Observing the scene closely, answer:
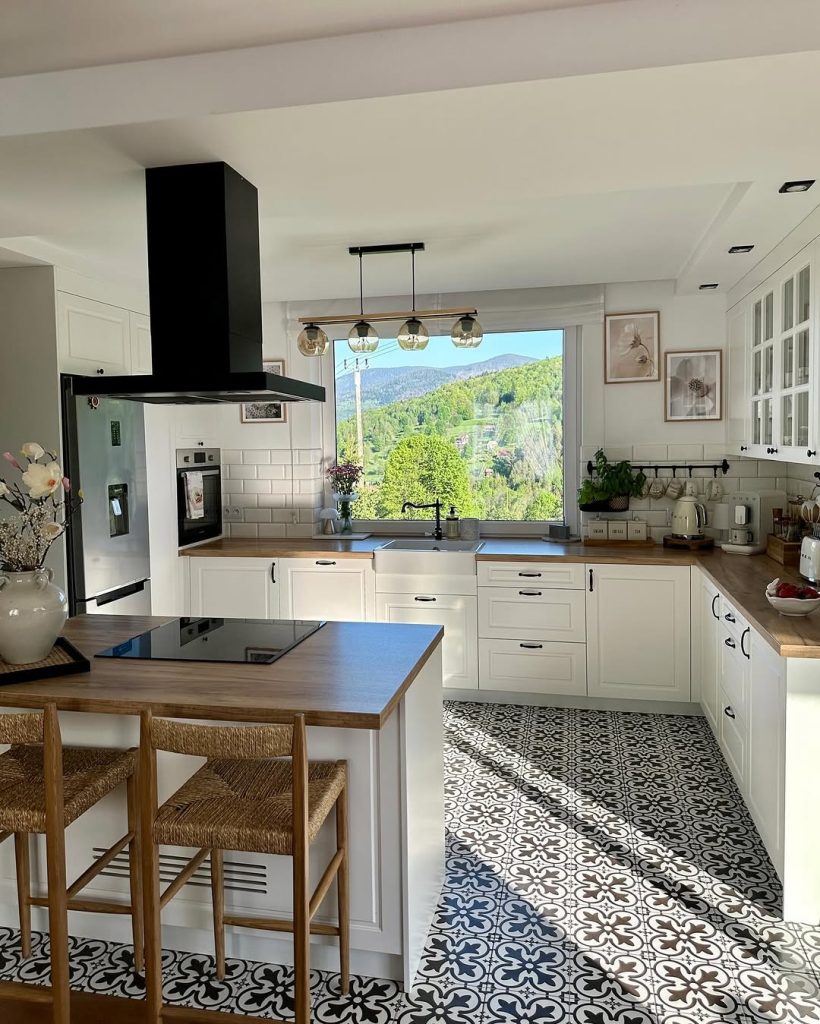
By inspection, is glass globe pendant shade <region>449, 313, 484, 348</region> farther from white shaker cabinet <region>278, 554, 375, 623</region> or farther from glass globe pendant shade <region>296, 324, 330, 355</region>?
white shaker cabinet <region>278, 554, 375, 623</region>

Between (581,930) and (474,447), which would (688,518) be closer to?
(474,447)

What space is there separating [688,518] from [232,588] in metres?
2.87

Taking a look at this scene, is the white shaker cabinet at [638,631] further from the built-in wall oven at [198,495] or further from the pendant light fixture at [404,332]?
the built-in wall oven at [198,495]

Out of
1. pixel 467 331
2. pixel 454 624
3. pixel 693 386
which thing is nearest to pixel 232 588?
pixel 454 624

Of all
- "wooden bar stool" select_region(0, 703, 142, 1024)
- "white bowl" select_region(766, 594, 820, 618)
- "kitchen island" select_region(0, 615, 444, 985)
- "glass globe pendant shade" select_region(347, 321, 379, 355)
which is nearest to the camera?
"wooden bar stool" select_region(0, 703, 142, 1024)

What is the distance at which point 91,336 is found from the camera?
4.10m

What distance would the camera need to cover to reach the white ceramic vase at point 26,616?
7.93ft

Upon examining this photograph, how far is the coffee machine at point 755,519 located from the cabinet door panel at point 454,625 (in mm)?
1539

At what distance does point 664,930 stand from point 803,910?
0.46 metres

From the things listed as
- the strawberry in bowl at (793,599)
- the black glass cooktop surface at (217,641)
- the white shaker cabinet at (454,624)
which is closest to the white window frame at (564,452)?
the white shaker cabinet at (454,624)

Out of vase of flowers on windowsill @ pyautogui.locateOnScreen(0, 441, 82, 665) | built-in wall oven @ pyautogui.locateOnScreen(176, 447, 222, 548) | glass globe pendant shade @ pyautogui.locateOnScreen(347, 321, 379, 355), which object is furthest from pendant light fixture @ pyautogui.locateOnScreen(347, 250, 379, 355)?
vase of flowers on windowsill @ pyautogui.locateOnScreen(0, 441, 82, 665)

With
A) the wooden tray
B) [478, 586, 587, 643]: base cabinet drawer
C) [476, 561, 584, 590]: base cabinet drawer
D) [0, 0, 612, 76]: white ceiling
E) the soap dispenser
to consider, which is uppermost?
[0, 0, 612, 76]: white ceiling

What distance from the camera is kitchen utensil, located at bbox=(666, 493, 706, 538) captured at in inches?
187

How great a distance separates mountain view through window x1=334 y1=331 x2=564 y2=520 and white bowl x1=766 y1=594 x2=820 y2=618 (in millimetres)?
2504
